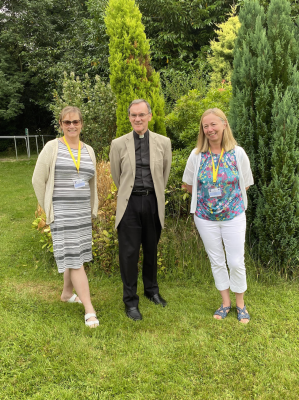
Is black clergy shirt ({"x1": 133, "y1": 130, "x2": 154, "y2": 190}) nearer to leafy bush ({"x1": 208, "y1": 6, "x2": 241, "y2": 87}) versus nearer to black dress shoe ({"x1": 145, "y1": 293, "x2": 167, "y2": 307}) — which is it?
black dress shoe ({"x1": 145, "y1": 293, "x2": 167, "y2": 307})

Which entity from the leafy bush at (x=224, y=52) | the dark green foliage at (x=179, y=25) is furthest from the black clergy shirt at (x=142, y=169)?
the dark green foliage at (x=179, y=25)

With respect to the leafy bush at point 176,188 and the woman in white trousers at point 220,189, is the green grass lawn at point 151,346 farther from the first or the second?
the leafy bush at point 176,188

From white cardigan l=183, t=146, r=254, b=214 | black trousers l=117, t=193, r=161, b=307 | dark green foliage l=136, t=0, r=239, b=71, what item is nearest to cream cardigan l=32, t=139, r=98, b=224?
black trousers l=117, t=193, r=161, b=307

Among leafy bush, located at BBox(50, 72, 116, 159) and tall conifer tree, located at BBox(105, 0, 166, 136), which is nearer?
tall conifer tree, located at BBox(105, 0, 166, 136)

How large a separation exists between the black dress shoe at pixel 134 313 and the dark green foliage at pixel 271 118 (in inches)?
69.9

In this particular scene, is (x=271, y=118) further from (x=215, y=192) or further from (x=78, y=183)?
(x=78, y=183)

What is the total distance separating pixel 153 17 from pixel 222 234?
36.6 feet

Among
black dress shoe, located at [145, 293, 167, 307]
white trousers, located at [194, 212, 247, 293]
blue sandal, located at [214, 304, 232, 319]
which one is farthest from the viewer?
black dress shoe, located at [145, 293, 167, 307]

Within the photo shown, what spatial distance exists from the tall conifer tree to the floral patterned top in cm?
308

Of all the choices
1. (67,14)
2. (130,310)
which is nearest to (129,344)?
(130,310)

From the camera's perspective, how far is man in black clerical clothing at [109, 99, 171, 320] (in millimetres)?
3229

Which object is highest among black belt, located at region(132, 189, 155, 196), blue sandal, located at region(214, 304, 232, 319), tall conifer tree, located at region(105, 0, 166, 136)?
tall conifer tree, located at region(105, 0, 166, 136)

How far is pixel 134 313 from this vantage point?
3402mm

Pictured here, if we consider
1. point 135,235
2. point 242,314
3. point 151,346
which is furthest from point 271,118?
point 151,346
